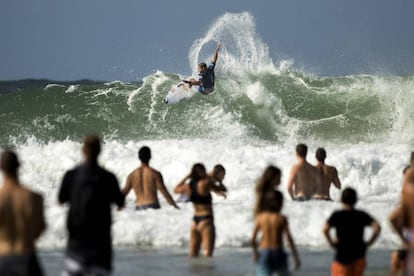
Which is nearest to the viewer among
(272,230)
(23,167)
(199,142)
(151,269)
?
(272,230)

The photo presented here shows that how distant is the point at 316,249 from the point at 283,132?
51.3 ft

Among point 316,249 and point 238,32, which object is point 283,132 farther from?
point 316,249

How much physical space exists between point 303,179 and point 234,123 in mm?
13518

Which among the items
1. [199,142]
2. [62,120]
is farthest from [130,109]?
[199,142]

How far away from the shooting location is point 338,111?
30016 mm

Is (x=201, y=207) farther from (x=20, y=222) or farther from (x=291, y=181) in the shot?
(x=20, y=222)

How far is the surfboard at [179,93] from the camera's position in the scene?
2756cm

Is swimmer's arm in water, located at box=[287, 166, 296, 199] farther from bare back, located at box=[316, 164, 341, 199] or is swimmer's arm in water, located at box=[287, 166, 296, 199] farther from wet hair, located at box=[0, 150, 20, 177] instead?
wet hair, located at box=[0, 150, 20, 177]

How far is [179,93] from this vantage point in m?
27.9

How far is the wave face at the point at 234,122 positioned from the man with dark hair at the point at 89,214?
1017 centimetres

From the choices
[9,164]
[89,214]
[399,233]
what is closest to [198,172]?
[399,233]

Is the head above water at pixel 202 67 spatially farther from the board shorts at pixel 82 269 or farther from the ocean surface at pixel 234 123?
the board shorts at pixel 82 269

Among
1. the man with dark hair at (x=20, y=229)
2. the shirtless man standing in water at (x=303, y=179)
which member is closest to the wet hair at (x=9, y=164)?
the man with dark hair at (x=20, y=229)

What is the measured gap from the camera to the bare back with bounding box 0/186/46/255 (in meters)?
7.16
